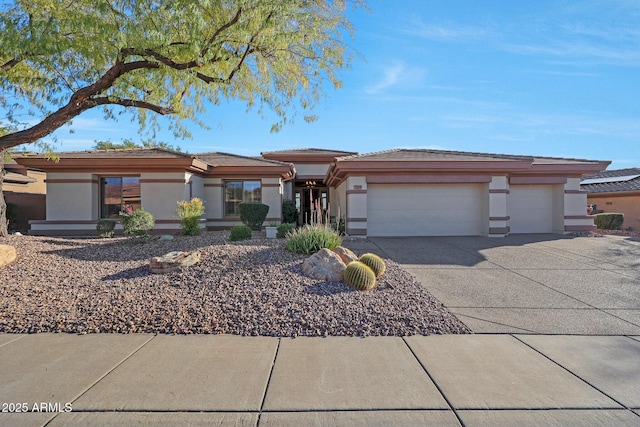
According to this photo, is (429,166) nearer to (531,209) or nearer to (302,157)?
(531,209)

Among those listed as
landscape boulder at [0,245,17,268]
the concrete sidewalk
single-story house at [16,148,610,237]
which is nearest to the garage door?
single-story house at [16,148,610,237]

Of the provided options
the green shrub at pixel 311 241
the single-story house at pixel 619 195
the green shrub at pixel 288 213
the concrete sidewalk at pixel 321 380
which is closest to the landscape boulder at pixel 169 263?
the green shrub at pixel 311 241

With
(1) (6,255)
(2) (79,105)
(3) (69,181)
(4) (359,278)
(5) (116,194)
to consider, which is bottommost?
(4) (359,278)

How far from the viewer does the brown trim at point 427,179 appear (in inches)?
575

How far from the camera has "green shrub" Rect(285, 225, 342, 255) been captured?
864 cm

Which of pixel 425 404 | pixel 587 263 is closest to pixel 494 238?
pixel 587 263

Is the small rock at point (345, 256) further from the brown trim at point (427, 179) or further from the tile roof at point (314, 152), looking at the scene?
the tile roof at point (314, 152)

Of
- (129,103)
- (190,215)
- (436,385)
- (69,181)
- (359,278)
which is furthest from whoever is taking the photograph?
(69,181)

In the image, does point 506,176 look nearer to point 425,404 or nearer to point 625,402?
point 625,402

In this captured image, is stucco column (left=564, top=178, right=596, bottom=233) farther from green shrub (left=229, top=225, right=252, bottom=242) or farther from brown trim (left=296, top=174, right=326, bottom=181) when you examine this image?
green shrub (left=229, top=225, right=252, bottom=242)

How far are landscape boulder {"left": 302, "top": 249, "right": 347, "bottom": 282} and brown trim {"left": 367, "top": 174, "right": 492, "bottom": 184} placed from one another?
769cm

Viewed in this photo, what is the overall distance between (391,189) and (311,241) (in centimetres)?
724

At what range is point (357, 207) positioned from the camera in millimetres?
14484

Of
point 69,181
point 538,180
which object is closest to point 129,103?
point 69,181
